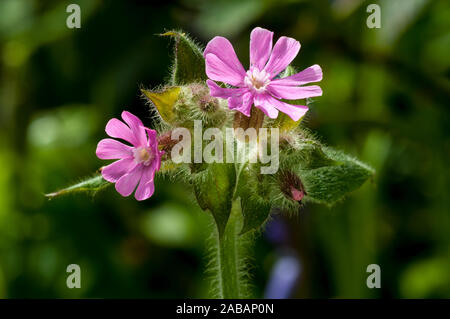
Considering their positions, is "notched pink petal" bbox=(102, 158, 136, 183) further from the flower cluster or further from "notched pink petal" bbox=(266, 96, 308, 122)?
"notched pink petal" bbox=(266, 96, 308, 122)

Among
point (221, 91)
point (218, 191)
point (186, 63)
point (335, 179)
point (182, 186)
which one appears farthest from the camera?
point (182, 186)

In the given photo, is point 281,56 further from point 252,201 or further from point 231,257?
point 231,257

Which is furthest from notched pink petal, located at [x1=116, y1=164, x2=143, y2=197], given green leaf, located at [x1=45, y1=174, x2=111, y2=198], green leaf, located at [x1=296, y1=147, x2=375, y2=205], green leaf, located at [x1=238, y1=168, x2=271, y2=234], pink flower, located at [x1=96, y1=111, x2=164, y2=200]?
green leaf, located at [x1=296, y1=147, x2=375, y2=205]

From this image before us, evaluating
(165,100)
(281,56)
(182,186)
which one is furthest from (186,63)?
(182,186)

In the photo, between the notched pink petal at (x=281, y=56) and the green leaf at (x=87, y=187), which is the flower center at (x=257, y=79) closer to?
the notched pink petal at (x=281, y=56)

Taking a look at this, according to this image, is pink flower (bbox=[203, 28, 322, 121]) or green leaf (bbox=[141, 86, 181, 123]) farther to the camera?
green leaf (bbox=[141, 86, 181, 123])

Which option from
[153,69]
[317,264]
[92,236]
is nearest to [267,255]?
[317,264]
